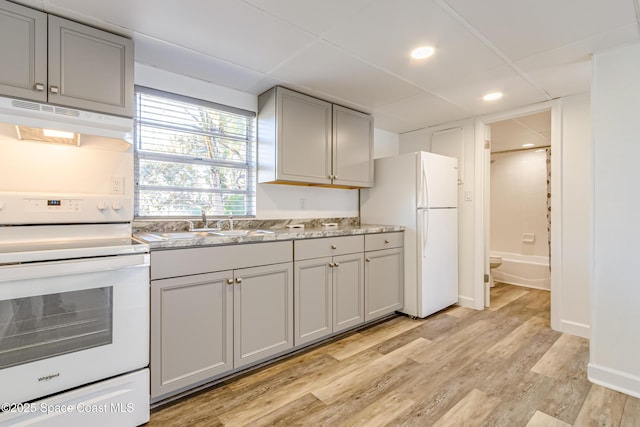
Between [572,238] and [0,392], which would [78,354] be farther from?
[572,238]

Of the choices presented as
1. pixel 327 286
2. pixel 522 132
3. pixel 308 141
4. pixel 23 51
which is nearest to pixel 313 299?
pixel 327 286

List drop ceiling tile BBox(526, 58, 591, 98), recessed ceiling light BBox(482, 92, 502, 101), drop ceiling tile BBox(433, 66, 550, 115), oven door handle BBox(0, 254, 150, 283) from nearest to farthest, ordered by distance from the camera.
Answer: oven door handle BBox(0, 254, 150, 283), drop ceiling tile BBox(526, 58, 591, 98), drop ceiling tile BBox(433, 66, 550, 115), recessed ceiling light BBox(482, 92, 502, 101)

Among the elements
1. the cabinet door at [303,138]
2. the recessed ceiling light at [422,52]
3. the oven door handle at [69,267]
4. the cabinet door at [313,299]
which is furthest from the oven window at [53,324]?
the recessed ceiling light at [422,52]

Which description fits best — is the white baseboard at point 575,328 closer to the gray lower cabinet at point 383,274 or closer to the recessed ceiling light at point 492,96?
the gray lower cabinet at point 383,274

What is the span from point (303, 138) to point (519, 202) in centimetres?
424

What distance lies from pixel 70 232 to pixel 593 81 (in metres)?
3.50

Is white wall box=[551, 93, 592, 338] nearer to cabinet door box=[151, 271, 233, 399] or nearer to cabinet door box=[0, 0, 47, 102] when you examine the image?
cabinet door box=[151, 271, 233, 399]

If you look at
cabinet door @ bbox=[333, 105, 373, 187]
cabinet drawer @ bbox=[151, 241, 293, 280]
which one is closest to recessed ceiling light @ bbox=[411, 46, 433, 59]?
cabinet door @ bbox=[333, 105, 373, 187]

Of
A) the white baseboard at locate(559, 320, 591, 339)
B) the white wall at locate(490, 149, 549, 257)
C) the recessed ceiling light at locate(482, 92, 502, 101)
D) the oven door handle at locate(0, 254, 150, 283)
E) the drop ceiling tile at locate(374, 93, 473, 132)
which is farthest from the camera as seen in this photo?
the white wall at locate(490, 149, 549, 257)

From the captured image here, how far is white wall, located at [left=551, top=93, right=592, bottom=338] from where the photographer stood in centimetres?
279

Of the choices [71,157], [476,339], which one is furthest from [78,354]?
[476,339]

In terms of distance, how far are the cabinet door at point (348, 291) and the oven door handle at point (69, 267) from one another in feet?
4.95

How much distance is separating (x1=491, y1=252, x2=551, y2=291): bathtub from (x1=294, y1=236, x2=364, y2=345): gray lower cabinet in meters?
3.20

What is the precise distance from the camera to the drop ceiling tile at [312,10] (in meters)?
1.61
